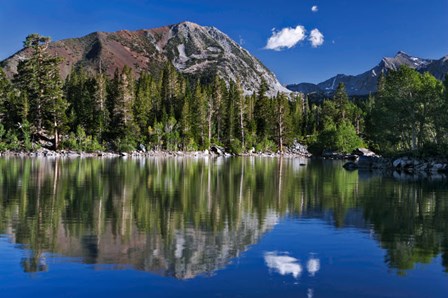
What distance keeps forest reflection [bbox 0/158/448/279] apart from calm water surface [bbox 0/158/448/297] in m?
0.05

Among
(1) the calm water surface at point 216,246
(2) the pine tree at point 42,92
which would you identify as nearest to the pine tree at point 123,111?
(2) the pine tree at point 42,92

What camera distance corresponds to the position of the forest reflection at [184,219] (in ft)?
38.8

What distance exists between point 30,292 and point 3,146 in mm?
77272

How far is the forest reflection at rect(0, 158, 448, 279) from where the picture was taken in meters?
11.8

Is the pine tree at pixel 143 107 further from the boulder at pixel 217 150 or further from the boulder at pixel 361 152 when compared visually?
the boulder at pixel 361 152

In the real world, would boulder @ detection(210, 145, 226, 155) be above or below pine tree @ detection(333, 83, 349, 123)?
below

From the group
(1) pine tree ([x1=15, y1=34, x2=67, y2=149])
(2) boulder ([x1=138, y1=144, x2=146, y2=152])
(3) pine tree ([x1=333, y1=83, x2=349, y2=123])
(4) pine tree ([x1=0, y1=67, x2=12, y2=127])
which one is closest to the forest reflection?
(1) pine tree ([x1=15, y1=34, x2=67, y2=149])

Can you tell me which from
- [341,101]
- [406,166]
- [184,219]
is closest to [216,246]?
[184,219]

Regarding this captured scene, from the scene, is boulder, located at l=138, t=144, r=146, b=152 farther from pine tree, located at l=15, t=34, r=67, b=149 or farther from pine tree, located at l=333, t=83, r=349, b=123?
pine tree, located at l=333, t=83, r=349, b=123

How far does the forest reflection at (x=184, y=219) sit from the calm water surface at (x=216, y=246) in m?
0.05

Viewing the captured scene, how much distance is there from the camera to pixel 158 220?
16609mm

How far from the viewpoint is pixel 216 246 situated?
506 inches

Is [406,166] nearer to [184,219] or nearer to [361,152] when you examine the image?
[184,219]

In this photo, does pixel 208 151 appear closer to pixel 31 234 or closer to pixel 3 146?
pixel 3 146
